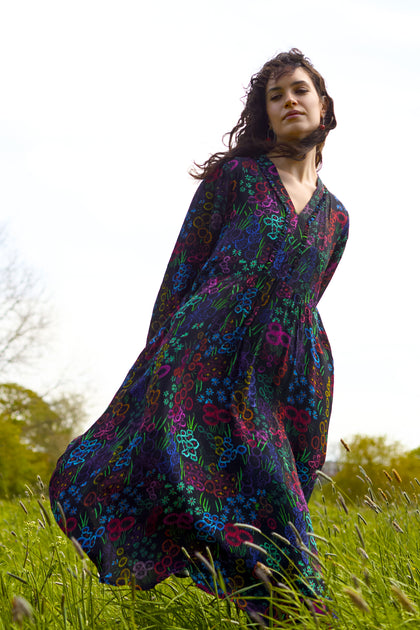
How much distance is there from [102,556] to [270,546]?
542 mm

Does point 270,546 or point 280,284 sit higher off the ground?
point 280,284

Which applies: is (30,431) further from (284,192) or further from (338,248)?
(284,192)

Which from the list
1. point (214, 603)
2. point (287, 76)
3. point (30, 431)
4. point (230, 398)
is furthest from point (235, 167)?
point (30, 431)

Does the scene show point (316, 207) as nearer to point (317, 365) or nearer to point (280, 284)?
point (280, 284)

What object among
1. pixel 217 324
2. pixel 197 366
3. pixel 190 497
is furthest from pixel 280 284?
pixel 190 497

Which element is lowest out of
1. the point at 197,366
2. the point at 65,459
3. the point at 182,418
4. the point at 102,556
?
the point at 102,556

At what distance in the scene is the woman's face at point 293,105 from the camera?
9.25 ft

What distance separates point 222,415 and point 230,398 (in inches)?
2.7

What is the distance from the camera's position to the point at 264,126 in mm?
3068

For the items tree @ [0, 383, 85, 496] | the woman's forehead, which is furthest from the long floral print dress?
tree @ [0, 383, 85, 496]

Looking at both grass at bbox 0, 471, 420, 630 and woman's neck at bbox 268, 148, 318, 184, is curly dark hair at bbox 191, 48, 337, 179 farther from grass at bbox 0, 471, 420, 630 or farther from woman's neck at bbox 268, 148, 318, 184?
grass at bbox 0, 471, 420, 630

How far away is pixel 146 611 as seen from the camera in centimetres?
216

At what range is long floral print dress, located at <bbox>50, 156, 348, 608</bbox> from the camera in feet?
6.66

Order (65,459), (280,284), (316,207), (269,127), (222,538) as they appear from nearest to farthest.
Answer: (222,538) < (65,459) < (280,284) < (316,207) < (269,127)
